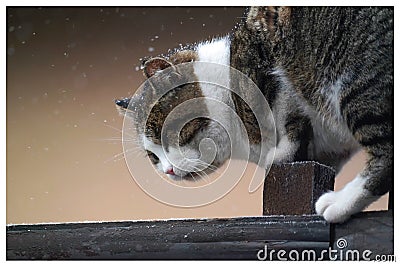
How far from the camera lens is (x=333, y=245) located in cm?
81

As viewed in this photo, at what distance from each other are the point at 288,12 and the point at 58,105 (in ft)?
1.87

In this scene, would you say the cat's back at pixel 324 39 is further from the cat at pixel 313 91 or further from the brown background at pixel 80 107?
the brown background at pixel 80 107

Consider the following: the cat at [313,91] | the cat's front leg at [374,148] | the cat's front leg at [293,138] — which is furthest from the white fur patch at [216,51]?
the cat's front leg at [374,148]

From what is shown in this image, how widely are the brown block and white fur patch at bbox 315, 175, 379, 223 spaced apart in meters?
0.02

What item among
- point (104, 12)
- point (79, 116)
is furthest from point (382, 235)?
point (79, 116)

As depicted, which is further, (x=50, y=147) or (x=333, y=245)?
(x=50, y=147)

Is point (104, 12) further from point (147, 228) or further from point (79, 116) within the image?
point (147, 228)

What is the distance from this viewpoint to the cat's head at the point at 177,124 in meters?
1.06

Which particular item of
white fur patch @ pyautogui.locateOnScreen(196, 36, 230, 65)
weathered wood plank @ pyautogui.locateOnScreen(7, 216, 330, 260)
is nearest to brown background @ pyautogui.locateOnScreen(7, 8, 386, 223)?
white fur patch @ pyautogui.locateOnScreen(196, 36, 230, 65)

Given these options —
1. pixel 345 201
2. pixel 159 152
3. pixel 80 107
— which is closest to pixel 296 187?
pixel 345 201

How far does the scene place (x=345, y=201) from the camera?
2.71 ft

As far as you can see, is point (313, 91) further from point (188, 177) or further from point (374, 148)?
point (188, 177)

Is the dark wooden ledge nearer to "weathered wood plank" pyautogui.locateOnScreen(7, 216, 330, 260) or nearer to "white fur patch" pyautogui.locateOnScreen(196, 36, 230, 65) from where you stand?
"weathered wood plank" pyautogui.locateOnScreen(7, 216, 330, 260)

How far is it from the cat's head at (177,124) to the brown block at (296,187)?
190mm
